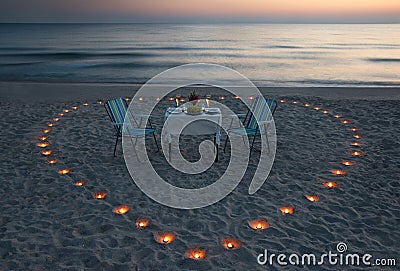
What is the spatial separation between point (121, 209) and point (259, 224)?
64.4 inches

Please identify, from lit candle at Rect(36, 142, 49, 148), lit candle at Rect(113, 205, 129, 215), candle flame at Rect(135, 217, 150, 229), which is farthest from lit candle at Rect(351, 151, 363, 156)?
lit candle at Rect(36, 142, 49, 148)

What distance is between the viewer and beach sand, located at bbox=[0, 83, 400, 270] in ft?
10.7

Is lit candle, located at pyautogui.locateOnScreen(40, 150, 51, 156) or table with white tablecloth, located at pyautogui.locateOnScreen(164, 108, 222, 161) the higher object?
table with white tablecloth, located at pyautogui.locateOnScreen(164, 108, 222, 161)

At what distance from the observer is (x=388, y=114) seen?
796cm

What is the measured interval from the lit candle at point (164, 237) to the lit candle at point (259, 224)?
881 millimetres

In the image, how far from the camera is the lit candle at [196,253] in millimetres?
3234

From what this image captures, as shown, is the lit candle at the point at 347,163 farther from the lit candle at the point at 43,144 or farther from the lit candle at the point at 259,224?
the lit candle at the point at 43,144

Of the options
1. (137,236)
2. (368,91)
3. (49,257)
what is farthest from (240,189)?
(368,91)

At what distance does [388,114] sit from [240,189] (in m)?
5.29

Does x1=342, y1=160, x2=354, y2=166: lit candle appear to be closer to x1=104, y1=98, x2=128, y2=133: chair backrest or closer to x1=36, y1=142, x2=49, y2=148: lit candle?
x1=104, y1=98, x2=128, y2=133: chair backrest

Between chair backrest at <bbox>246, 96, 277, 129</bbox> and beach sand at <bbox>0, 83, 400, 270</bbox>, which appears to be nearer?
beach sand at <bbox>0, 83, 400, 270</bbox>

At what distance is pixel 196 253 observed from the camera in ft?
10.8

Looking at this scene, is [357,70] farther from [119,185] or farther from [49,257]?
[49,257]

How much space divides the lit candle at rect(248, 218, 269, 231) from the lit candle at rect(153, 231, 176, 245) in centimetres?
88
